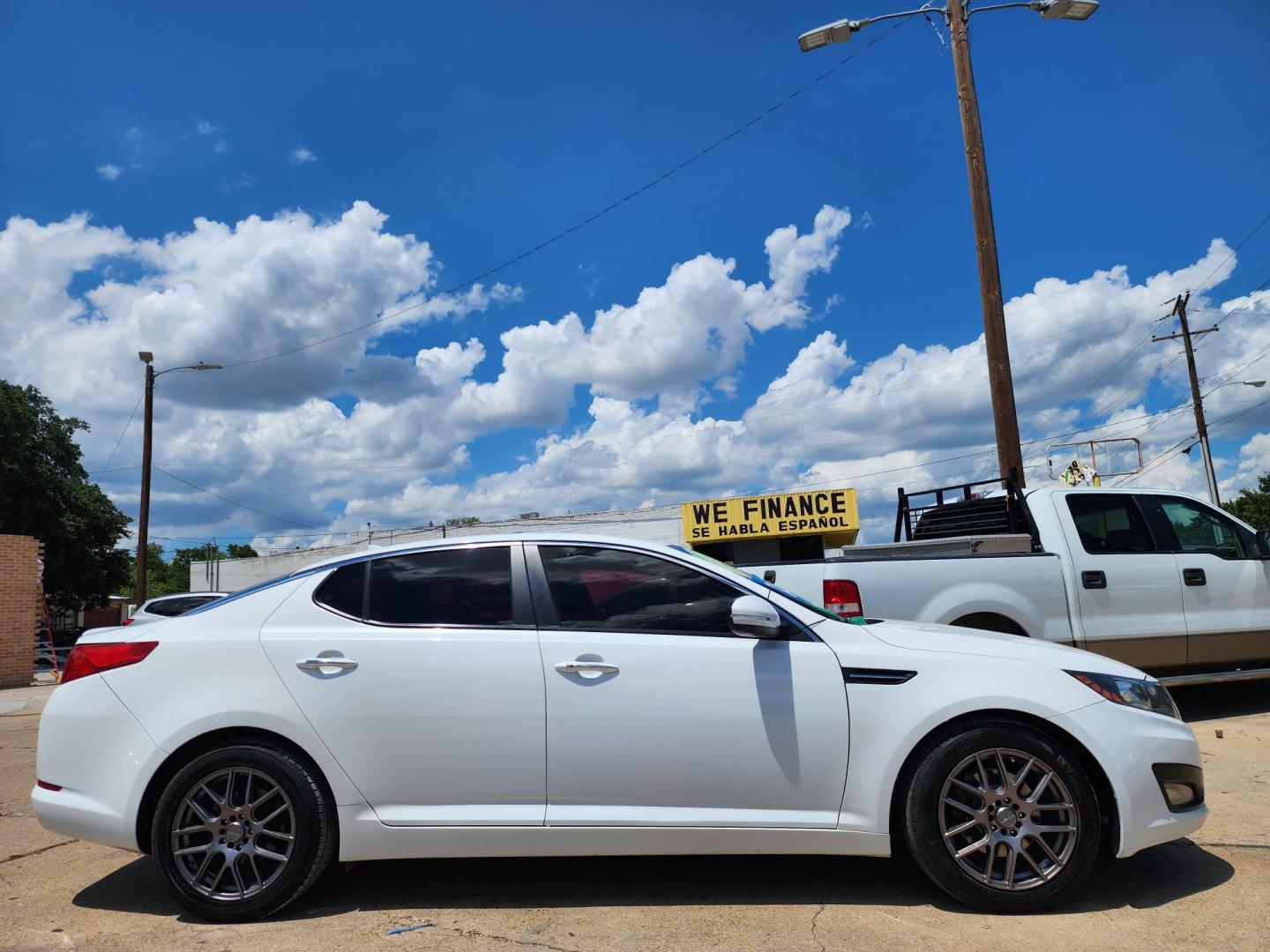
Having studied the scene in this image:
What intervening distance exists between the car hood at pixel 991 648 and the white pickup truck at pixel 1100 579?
2328 millimetres

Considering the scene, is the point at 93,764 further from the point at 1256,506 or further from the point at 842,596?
the point at 1256,506

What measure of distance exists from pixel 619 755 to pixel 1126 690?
210 cm

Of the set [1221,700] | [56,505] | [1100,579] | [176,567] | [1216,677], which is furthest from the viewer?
[176,567]

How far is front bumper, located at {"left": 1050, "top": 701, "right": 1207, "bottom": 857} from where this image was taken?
3.49 meters

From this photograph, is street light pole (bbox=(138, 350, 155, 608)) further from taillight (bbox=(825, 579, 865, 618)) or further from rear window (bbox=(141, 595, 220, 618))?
taillight (bbox=(825, 579, 865, 618))

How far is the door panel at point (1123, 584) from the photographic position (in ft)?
22.9

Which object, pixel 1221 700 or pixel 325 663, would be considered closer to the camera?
pixel 325 663

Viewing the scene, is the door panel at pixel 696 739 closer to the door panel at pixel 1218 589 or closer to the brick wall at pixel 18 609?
the door panel at pixel 1218 589

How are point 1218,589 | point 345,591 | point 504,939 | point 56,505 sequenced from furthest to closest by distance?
point 56,505
point 1218,589
point 345,591
point 504,939

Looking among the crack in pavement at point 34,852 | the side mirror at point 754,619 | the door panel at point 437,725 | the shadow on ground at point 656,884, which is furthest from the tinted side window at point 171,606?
the side mirror at point 754,619

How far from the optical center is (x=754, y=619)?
11.6 ft

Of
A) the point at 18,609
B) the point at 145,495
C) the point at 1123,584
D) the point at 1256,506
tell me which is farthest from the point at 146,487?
the point at 1256,506

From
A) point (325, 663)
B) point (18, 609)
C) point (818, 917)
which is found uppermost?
point (18, 609)

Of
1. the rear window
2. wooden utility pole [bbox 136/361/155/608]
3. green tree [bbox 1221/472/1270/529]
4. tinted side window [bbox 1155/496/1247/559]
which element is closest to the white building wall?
wooden utility pole [bbox 136/361/155/608]
